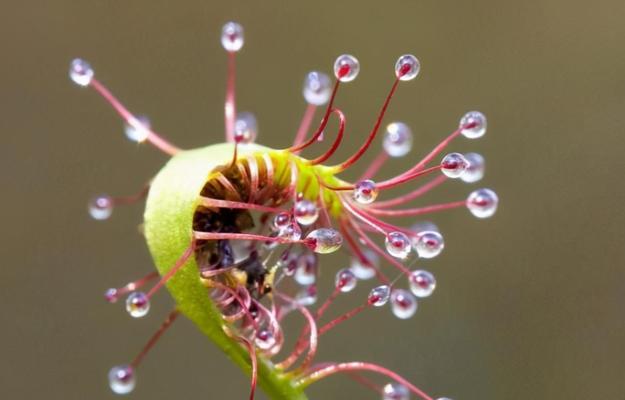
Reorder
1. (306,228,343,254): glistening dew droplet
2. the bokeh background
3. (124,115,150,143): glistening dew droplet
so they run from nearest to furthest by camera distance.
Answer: (306,228,343,254): glistening dew droplet
(124,115,150,143): glistening dew droplet
the bokeh background

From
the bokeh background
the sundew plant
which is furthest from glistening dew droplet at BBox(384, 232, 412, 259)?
the bokeh background

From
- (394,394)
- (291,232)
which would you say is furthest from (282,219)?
(394,394)

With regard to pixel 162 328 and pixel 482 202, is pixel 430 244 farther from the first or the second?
pixel 162 328

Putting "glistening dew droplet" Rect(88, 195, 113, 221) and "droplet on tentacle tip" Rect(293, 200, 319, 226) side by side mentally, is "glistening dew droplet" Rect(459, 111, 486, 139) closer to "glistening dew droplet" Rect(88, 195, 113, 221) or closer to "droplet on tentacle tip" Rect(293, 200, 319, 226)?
"droplet on tentacle tip" Rect(293, 200, 319, 226)

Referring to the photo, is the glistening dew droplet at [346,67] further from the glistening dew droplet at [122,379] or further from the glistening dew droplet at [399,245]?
the glistening dew droplet at [122,379]

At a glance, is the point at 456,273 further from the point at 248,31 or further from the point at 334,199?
the point at 334,199

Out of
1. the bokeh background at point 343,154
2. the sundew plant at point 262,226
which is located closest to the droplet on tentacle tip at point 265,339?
the sundew plant at point 262,226

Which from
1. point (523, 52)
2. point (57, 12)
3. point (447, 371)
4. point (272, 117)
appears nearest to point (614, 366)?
point (447, 371)
